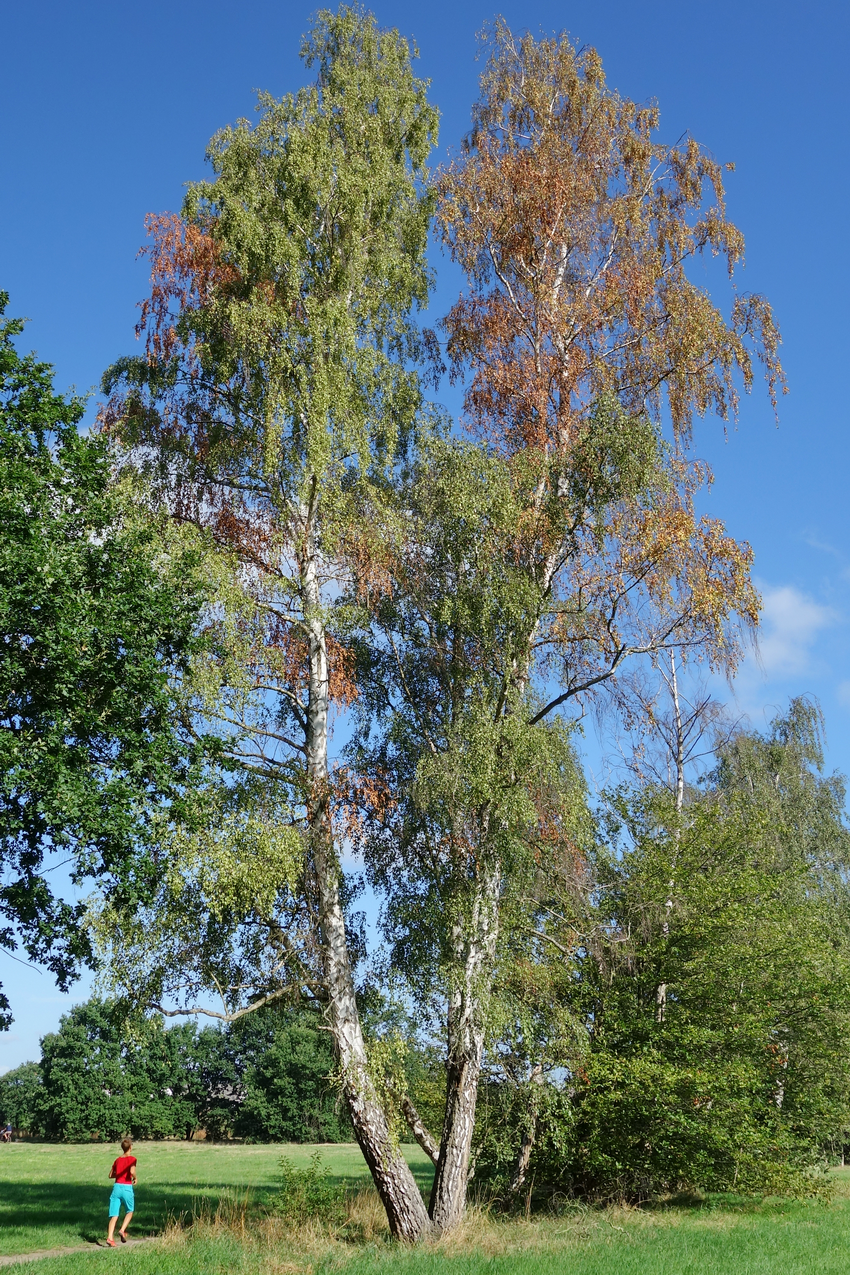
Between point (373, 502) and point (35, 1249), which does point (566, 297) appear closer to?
point (373, 502)

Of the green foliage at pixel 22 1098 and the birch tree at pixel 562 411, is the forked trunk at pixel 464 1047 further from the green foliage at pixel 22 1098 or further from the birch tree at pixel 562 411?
the green foliage at pixel 22 1098

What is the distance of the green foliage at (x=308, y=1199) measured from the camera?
1568 cm

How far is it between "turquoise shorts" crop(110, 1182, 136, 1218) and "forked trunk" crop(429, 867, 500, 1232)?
5.45 meters

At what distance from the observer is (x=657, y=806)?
2042 centimetres

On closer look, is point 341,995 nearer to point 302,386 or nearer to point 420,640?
point 420,640

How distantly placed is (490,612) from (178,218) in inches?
397

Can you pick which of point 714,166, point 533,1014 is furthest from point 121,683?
point 714,166

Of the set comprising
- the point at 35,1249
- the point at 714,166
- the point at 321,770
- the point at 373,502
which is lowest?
the point at 35,1249

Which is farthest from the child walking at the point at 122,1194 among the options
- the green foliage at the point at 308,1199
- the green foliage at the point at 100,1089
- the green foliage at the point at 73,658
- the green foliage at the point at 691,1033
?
the green foliage at the point at 100,1089

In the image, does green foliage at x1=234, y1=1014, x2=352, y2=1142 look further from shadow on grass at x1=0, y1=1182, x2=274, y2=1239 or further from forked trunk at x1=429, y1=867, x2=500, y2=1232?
forked trunk at x1=429, y1=867, x2=500, y2=1232

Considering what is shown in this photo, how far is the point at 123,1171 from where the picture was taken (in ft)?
55.5

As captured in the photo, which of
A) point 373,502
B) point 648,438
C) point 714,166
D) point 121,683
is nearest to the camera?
point 121,683

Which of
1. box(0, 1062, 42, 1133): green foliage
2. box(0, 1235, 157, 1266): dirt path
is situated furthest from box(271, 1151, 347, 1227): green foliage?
box(0, 1062, 42, 1133): green foliage

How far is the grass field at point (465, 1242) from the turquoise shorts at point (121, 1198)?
0.74 meters
